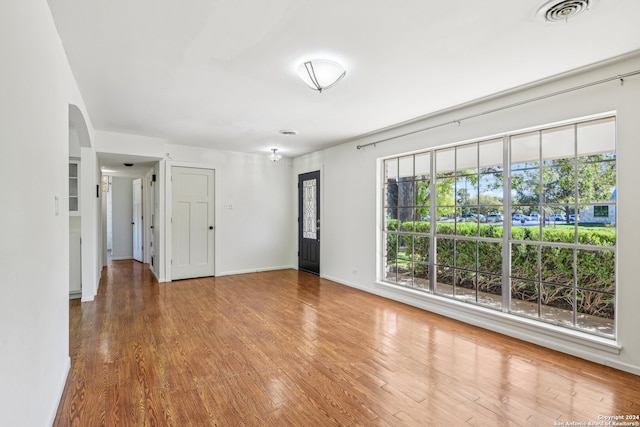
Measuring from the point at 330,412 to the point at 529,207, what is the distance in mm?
2783

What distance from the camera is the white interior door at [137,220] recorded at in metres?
7.99

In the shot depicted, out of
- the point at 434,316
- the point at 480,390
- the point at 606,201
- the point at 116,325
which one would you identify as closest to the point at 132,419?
the point at 116,325

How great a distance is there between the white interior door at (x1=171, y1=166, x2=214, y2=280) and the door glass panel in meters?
1.86

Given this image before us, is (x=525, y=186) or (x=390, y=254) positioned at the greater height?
(x=525, y=186)

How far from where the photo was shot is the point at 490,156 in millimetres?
3676

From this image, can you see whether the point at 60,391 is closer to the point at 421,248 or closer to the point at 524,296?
the point at 421,248

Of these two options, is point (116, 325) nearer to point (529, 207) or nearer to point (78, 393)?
point (78, 393)

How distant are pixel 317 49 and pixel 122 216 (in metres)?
8.35

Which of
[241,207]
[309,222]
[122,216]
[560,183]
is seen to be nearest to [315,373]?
[560,183]


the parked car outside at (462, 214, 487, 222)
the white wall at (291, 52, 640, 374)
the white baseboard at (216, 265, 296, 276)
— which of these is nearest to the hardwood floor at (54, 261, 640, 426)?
the white wall at (291, 52, 640, 374)

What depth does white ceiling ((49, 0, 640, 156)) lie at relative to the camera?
6.45ft

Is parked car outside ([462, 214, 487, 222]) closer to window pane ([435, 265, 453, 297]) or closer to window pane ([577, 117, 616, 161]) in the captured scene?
window pane ([435, 265, 453, 297])

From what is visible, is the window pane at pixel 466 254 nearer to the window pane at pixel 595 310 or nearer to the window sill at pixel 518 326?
the window sill at pixel 518 326

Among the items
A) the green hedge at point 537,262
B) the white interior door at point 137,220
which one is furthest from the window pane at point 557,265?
the white interior door at point 137,220
